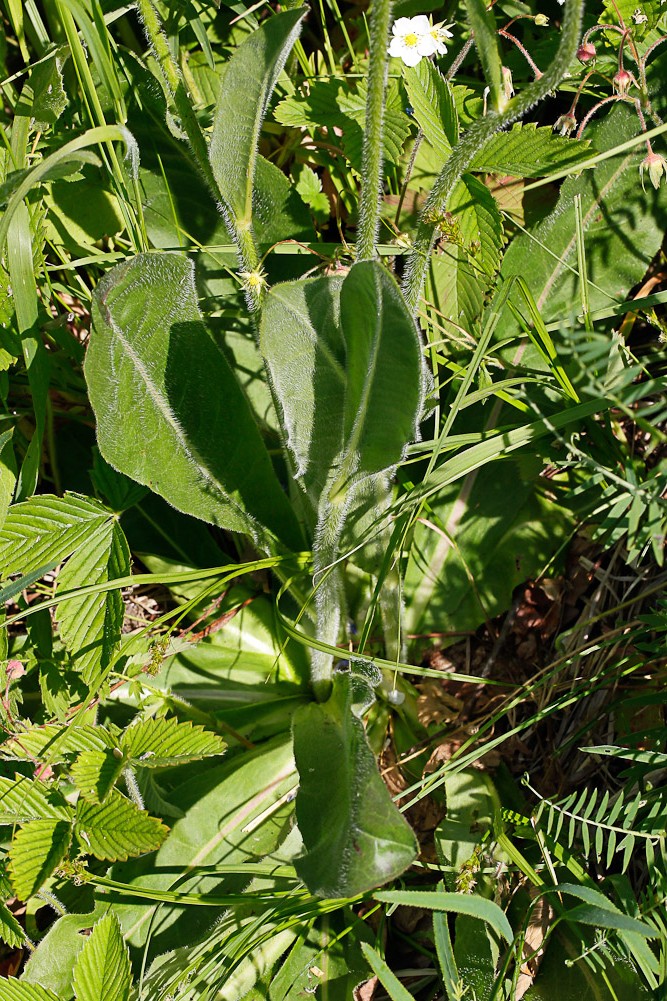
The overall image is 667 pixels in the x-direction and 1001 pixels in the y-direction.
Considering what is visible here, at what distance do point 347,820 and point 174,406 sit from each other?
3.23 ft

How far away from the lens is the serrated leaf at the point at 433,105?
1765 millimetres

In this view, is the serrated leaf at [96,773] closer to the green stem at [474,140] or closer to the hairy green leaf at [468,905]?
the hairy green leaf at [468,905]

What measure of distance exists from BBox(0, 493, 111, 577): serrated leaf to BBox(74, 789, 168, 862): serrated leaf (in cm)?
51

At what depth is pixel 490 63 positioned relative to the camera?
120cm

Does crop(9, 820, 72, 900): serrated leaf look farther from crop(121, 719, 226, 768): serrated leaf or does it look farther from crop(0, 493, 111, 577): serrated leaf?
crop(0, 493, 111, 577): serrated leaf

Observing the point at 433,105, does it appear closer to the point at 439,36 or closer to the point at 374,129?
the point at 439,36

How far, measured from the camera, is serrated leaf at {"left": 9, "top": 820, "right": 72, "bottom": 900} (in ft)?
5.21

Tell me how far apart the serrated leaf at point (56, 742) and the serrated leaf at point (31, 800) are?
0.06 meters

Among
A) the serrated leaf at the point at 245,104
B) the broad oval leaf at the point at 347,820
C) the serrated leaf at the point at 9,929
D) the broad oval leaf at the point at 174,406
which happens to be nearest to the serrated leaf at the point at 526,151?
the serrated leaf at the point at 245,104

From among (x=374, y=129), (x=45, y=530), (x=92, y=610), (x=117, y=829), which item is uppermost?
(x=374, y=129)

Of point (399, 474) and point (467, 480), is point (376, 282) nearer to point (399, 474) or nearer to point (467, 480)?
point (399, 474)

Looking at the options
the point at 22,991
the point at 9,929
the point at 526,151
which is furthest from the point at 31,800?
the point at 526,151

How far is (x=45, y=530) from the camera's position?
1833 mm

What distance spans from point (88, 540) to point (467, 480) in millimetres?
999
